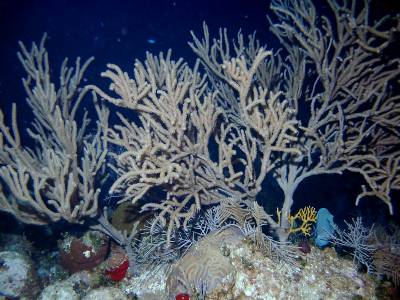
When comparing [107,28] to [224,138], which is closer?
[224,138]

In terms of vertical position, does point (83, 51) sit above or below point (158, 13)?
below

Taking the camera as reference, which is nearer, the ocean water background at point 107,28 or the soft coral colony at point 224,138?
the soft coral colony at point 224,138

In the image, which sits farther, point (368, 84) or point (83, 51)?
point (83, 51)

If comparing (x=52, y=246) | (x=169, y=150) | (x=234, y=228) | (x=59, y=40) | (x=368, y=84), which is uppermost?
(x=59, y=40)

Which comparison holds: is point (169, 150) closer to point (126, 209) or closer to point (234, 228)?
point (234, 228)

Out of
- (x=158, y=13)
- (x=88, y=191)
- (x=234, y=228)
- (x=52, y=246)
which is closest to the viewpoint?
(x=234, y=228)

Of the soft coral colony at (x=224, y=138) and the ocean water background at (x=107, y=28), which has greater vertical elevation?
the ocean water background at (x=107, y=28)

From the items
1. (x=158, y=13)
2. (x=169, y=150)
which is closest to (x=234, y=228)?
(x=169, y=150)

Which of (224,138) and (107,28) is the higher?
(107,28)

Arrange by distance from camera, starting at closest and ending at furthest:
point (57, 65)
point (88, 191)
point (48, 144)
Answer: point (88, 191) < point (48, 144) < point (57, 65)

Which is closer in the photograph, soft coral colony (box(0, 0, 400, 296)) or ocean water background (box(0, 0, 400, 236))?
soft coral colony (box(0, 0, 400, 296))

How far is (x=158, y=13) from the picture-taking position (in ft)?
108

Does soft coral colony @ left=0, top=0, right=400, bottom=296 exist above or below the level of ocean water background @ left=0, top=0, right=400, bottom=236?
below

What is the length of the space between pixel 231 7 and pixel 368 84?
28.5m
